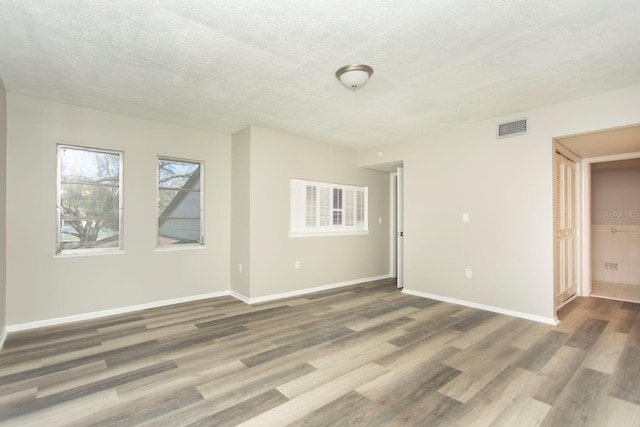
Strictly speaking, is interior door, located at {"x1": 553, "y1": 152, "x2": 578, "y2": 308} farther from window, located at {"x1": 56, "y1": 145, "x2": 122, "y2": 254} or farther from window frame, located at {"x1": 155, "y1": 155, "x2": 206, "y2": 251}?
window, located at {"x1": 56, "y1": 145, "x2": 122, "y2": 254}

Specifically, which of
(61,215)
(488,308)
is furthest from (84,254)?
(488,308)

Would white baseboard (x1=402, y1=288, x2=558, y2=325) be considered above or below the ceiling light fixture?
below

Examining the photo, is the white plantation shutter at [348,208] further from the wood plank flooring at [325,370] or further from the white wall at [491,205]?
the wood plank flooring at [325,370]

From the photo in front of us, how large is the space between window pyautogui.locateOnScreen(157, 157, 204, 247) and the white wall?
3.28 m

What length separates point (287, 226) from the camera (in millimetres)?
5062

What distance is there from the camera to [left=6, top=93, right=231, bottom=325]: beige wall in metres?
3.52

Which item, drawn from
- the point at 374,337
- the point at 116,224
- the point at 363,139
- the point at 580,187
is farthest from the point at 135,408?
the point at 580,187

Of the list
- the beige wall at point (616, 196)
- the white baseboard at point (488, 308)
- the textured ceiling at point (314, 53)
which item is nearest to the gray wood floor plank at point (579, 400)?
the white baseboard at point (488, 308)

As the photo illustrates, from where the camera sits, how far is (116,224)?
418cm

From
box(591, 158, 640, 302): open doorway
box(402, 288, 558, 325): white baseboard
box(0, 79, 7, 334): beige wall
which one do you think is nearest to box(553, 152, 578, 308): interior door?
box(402, 288, 558, 325): white baseboard

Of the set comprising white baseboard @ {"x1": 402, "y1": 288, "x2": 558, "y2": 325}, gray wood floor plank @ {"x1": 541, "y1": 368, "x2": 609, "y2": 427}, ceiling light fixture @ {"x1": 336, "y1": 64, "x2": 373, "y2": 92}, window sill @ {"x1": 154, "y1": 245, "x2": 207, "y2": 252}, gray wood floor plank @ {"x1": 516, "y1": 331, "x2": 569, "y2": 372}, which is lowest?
gray wood floor plank @ {"x1": 541, "y1": 368, "x2": 609, "y2": 427}

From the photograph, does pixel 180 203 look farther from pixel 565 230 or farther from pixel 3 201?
pixel 565 230

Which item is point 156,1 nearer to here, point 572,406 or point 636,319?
point 572,406

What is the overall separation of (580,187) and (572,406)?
4177 millimetres
